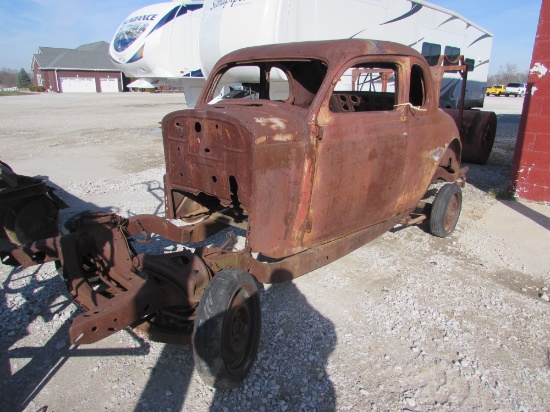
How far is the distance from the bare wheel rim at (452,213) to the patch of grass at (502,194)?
7.34 feet

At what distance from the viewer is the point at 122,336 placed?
313cm

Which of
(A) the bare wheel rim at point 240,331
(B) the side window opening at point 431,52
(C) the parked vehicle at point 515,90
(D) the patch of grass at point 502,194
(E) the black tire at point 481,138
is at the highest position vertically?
(B) the side window opening at point 431,52

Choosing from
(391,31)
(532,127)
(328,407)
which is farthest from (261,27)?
(328,407)

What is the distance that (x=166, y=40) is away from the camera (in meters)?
11.9

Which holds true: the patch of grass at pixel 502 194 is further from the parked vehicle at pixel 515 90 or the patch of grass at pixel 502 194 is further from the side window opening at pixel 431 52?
the parked vehicle at pixel 515 90

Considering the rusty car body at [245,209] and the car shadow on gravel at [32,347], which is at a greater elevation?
the rusty car body at [245,209]

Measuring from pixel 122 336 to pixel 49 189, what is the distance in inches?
94.7

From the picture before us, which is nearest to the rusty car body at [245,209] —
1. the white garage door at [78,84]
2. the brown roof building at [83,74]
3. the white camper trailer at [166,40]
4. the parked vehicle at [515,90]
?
the white camper trailer at [166,40]

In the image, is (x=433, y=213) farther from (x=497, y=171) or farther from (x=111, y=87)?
(x=111, y=87)

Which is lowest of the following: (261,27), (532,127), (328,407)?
(328,407)

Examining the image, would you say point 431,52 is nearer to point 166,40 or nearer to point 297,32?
point 297,32

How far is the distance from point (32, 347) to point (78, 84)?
5801cm

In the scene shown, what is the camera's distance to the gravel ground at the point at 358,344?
8.41ft

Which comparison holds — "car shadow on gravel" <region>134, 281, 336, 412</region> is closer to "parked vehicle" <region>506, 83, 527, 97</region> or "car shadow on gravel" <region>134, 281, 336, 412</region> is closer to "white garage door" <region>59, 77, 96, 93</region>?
"parked vehicle" <region>506, 83, 527, 97</region>
